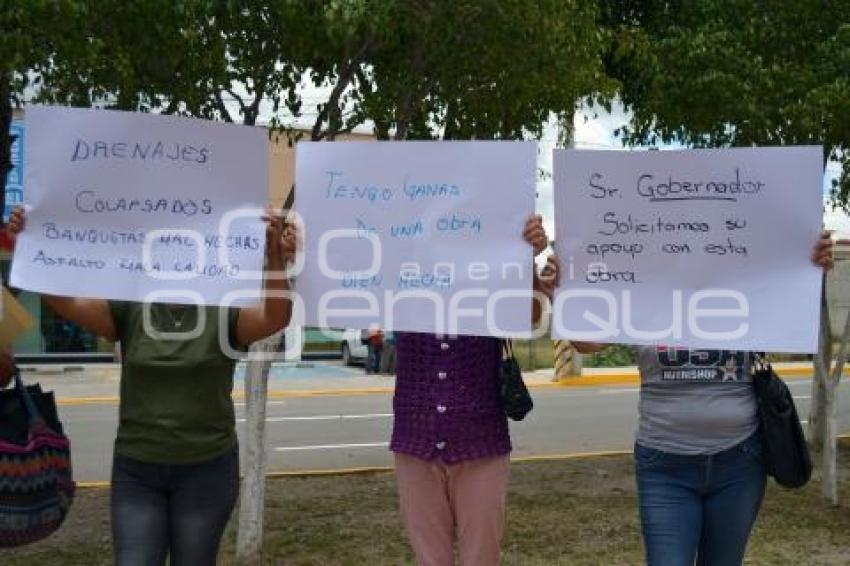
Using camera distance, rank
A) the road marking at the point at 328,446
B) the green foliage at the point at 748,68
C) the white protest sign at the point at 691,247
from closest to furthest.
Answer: the white protest sign at the point at 691,247
the green foliage at the point at 748,68
the road marking at the point at 328,446

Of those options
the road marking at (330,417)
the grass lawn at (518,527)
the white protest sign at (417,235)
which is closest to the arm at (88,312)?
the white protest sign at (417,235)

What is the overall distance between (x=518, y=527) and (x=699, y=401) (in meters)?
3.25

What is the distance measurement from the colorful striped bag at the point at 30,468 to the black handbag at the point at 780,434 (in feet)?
7.77

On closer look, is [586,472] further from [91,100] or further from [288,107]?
[91,100]

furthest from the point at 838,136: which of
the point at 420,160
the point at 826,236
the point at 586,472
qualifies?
the point at 420,160

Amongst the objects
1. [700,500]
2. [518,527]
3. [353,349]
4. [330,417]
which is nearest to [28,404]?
[700,500]

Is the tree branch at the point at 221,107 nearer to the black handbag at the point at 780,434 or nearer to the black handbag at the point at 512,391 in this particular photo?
the black handbag at the point at 512,391

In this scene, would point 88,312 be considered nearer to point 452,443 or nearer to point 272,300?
point 272,300

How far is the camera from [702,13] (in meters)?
7.30

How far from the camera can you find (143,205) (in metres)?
3.35

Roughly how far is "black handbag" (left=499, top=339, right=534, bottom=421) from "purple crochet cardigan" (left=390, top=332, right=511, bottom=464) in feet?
0.09

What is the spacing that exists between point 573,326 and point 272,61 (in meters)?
2.83

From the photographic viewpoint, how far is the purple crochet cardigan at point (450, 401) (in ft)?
11.1

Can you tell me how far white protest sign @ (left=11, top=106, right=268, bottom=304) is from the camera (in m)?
3.28
